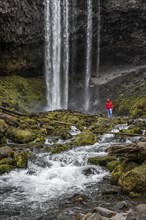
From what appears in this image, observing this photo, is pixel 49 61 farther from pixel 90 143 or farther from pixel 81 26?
pixel 90 143

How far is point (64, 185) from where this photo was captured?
51.4 ft

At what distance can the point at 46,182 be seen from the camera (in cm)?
1636

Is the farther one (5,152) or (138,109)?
(138,109)

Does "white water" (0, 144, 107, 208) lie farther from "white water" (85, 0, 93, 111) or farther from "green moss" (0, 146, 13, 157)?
"white water" (85, 0, 93, 111)

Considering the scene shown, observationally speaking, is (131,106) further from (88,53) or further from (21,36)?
(21,36)

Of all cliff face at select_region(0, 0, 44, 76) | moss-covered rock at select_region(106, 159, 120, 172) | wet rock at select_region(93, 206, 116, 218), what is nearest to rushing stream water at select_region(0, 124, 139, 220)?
moss-covered rock at select_region(106, 159, 120, 172)

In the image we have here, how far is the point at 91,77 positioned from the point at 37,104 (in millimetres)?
12071

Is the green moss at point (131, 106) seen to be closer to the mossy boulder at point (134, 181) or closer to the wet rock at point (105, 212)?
the mossy boulder at point (134, 181)

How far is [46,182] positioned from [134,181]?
4.53 m

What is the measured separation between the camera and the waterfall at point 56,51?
5241 centimetres

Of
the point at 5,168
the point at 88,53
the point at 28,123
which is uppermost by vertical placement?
the point at 88,53

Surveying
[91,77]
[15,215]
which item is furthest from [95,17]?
[15,215]

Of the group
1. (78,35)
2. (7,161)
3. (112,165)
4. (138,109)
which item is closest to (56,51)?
(78,35)

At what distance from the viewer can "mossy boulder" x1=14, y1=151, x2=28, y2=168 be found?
60.4 ft
